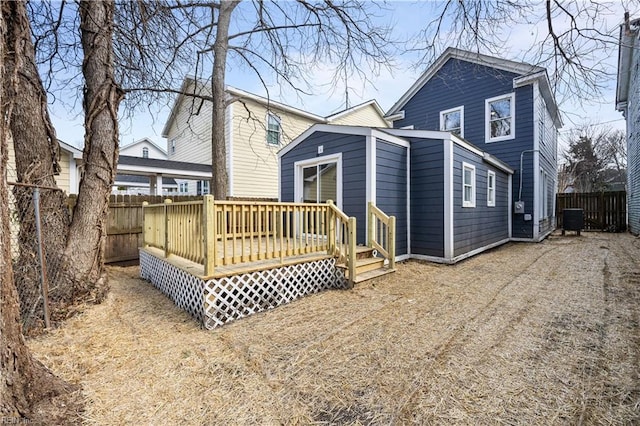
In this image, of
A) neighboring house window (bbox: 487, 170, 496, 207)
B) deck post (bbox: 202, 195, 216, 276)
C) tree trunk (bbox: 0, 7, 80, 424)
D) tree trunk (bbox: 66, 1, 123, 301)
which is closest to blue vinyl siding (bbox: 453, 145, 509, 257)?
neighboring house window (bbox: 487, 170, 496, 207)

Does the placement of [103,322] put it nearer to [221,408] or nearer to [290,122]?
[221,408]

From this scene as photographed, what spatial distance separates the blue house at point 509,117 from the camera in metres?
9.76

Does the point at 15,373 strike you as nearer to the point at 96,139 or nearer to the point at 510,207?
the point at 96,139

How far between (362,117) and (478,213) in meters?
10.6

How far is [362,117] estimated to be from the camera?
17031mm

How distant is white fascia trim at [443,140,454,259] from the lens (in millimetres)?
6500

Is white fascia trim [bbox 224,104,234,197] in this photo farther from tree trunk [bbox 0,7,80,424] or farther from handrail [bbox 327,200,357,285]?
tree trunk [bbox 0,7,80,424]

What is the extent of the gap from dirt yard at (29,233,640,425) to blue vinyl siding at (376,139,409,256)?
229cm

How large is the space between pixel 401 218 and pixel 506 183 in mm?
5947

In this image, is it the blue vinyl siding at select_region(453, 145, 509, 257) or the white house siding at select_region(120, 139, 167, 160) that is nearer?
the blue vinyl siding at select_region(453, 145, 509, 257)

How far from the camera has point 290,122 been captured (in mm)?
13492

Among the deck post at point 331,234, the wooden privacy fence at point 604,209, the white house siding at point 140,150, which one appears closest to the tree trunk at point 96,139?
the deck post at point 331,234

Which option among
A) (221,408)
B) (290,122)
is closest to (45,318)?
(221,408)

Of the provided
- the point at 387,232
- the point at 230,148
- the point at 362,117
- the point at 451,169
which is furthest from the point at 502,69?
the point at 230,148
